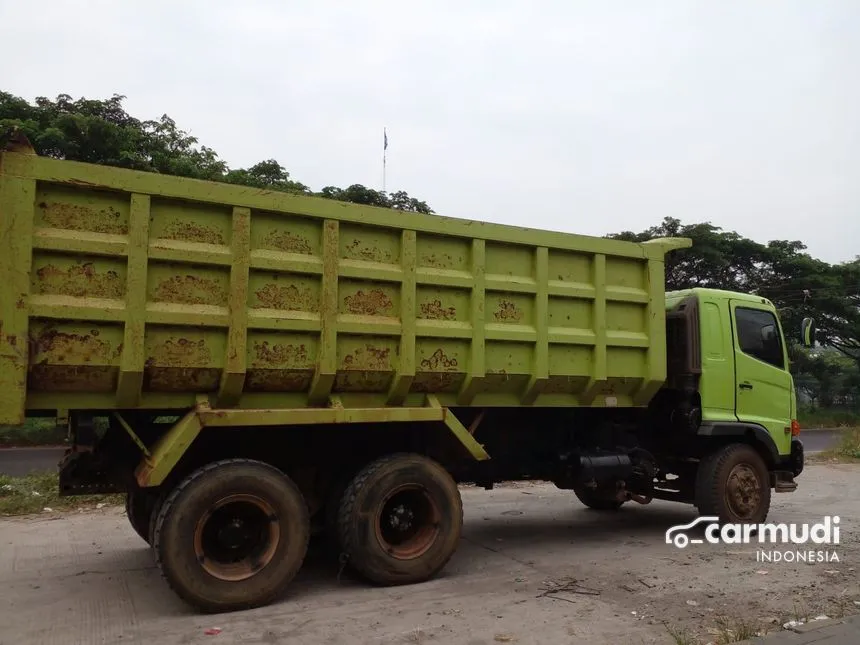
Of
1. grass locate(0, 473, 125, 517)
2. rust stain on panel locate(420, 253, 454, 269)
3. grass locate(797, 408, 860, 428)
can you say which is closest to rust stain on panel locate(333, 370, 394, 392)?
rust stain on panel locate(420, 253, 454, 269)

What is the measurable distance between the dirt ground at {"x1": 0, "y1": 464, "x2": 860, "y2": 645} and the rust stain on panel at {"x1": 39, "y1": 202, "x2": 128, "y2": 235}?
244 cm

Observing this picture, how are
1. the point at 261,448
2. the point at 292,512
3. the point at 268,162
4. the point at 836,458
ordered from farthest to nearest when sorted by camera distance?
1. the point at 268,162
2. the point at 836,458
3. the point at 261,448
4. the point at 292,512

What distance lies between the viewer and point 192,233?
14.3ft

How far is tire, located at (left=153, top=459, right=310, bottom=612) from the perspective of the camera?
4.09 metres

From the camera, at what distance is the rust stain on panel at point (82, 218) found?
4.03 meters

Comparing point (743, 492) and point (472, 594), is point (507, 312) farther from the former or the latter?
point (743, 492)

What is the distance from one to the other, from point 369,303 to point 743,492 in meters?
4.43

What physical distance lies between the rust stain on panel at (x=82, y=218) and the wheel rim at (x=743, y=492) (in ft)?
19.4

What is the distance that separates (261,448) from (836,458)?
14.6 meters

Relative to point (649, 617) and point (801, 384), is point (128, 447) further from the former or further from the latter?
point (801, 384)

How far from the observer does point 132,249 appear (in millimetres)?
4145

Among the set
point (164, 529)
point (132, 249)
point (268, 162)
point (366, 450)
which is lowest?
point (164, 529)

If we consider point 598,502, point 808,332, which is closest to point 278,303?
point 598,502

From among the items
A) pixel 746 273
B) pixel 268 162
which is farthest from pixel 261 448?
pixel 746 273
